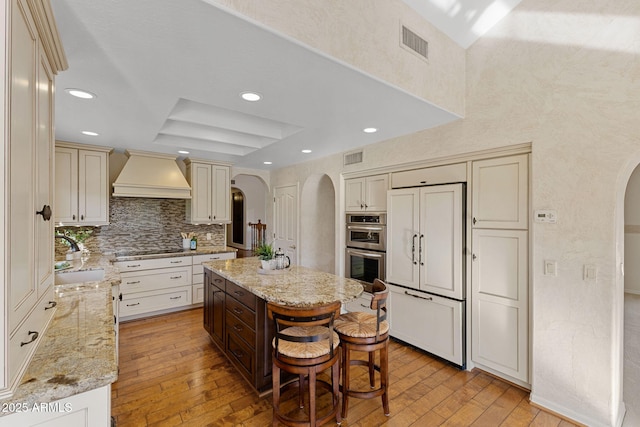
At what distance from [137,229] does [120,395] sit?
9.40 feet

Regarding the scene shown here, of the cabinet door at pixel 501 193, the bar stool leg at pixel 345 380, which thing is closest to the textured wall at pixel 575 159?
the cabinet door at pixel 501 193

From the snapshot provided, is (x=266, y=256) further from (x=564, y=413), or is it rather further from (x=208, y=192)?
(x=564, y=413)

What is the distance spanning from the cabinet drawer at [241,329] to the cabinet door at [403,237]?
1.86 m

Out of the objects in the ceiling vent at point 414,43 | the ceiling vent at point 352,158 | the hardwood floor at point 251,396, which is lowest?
the hardwood floor at point 251,396

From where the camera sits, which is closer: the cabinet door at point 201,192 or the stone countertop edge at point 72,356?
the stone countertop edge at point 72,356

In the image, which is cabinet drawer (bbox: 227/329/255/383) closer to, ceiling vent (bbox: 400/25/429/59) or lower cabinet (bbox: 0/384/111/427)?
lower cabinet (bbox: 0/384/111/427)

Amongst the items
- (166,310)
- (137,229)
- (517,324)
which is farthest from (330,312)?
(137,229)

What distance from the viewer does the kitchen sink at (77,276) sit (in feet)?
10.4

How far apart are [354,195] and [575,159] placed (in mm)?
2467

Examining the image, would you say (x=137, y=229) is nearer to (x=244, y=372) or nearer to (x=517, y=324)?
(x=244, y=372)

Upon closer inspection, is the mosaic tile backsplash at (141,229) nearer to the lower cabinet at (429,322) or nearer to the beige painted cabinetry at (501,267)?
the lower cabinet at (429,322)

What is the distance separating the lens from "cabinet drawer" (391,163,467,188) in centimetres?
303

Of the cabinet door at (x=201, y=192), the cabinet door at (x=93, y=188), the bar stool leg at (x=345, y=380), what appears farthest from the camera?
the cabinet door at (x=201, y=192)

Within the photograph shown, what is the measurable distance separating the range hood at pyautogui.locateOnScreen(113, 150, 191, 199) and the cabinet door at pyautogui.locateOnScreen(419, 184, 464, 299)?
11.9 ft
